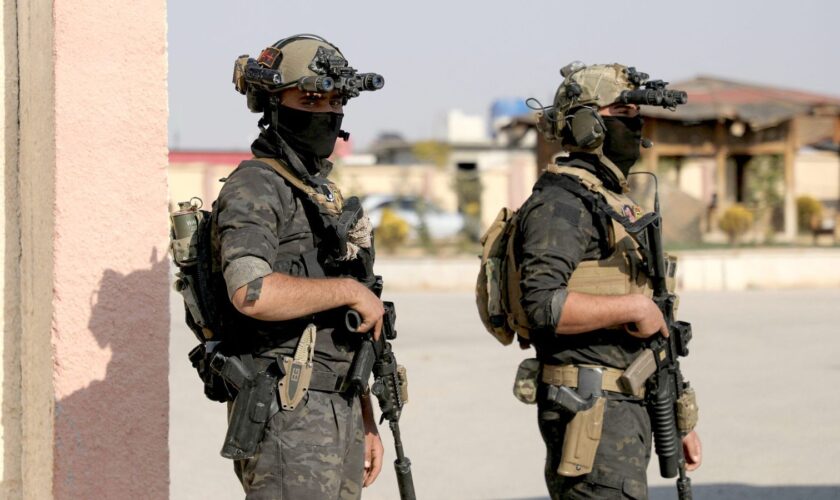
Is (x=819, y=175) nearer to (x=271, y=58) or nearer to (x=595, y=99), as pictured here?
(x=595, y=99)

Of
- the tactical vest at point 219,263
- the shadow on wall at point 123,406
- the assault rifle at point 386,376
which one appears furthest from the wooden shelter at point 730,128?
the tactical vest at point 219,263

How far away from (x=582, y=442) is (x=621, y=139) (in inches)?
37.9

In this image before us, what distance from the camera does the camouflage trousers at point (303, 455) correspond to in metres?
3.07

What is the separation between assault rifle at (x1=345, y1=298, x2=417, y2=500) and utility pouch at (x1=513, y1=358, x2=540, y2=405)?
45 centimetres

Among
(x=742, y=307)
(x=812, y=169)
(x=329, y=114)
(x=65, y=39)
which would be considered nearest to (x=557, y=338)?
(x=329, y=114)

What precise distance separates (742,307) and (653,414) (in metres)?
11.3

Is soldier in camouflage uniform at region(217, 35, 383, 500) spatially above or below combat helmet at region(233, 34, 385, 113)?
below

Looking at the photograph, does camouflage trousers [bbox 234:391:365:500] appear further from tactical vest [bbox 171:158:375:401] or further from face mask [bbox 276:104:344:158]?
face mask [bbox 276:104:344:158]

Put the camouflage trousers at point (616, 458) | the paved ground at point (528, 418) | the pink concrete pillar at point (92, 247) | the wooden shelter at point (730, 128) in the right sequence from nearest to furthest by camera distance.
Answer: the camouflage trousers at point (616, 458) < the pink concrete pillar at point (92, 247) < the paved ground at point (528, 418) < the wooden shelter at point (730, 128)

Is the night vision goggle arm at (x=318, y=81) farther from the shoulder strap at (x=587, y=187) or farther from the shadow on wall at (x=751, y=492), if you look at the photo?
the shadow on wall at (x=751, y=492)

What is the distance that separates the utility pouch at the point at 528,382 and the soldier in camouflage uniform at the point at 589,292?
0.07 feet

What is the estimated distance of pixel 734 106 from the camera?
71.9ft

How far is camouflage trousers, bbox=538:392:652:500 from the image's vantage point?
3.54 metres

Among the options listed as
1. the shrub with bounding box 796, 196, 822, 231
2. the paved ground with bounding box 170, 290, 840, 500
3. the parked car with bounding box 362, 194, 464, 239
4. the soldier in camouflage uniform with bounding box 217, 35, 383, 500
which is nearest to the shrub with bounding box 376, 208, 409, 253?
the parked car with bounding box 362, 194, 464, 239
